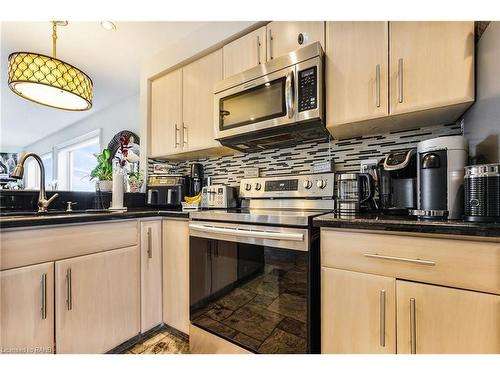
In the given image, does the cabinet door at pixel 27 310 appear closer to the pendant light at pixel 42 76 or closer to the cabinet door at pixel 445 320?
the pendant light at pixel 42 76

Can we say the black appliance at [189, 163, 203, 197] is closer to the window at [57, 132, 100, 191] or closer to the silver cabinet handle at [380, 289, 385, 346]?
the silver cabinet handle at [380, 289, 385, 346]

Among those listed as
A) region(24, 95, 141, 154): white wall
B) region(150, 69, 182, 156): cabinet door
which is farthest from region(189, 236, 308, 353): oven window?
region(24, 95, 141, 154): white wall

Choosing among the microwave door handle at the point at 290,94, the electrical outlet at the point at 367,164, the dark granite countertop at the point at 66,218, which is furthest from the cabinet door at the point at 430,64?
the dark granite countertop at the point at 66,218

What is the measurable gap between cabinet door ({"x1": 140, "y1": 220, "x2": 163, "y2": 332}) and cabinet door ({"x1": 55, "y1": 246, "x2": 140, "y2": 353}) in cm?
5

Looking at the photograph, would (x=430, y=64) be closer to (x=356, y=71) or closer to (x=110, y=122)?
(x=356, y=71)

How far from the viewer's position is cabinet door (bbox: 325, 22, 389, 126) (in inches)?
43.6

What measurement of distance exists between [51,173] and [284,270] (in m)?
6.12

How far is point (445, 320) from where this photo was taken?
717 millimetres

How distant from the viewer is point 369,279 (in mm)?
836

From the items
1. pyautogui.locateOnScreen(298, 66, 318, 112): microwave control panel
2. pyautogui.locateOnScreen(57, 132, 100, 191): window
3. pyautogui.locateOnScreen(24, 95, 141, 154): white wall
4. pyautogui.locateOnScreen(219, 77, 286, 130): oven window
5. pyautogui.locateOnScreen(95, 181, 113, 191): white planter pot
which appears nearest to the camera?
pyautogui.locateOnScreen(298, 66, 318, 112): microwave control panel

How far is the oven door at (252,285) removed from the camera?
96cm

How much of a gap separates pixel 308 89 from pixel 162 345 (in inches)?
68.5

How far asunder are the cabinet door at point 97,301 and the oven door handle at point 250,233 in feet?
1.56

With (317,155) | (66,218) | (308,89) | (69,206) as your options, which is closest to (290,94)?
(308,89)
